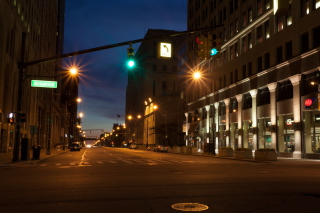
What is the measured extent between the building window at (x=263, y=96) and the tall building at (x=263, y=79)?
0.45 ft

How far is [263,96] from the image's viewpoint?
4531cm

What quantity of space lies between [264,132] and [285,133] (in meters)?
4.98

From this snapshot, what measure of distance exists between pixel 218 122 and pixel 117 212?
180 feet

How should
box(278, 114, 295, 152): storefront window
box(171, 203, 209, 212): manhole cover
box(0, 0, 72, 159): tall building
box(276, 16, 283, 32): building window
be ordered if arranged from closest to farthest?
box(171, 203, 209, 212): manhole cover < box(0, 0, 72, 159): tall building < box(278, 114, 295, 152): storefront window < box(276, 16, 283, 32): building window

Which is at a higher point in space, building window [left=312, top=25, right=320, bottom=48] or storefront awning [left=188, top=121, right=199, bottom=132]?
building window [left=312, top=25, right=320, bottom=48]

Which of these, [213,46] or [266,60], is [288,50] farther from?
[213,46]

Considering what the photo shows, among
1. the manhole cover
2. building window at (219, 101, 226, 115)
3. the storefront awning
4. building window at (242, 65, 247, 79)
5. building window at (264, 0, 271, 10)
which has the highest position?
building window at (264, 0, 271, 10)

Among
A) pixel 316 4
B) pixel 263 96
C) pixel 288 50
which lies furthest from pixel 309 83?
pixel 263 96

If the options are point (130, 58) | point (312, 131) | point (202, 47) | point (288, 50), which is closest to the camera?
point (202, 47)

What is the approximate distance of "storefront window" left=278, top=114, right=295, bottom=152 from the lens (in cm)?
3881

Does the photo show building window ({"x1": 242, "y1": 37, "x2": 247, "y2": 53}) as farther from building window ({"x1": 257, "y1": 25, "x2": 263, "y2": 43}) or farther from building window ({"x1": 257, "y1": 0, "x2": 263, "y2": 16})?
building window ({"x1": 257, "y1": 0, "x2": 263, "y2": 16})

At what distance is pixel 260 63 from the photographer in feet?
153

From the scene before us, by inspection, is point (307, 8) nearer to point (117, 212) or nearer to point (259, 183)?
point (259, 183)

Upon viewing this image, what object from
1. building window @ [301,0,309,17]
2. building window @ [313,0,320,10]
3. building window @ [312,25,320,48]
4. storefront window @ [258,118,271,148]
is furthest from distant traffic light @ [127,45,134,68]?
storefront window @ [258,118,271,148]
